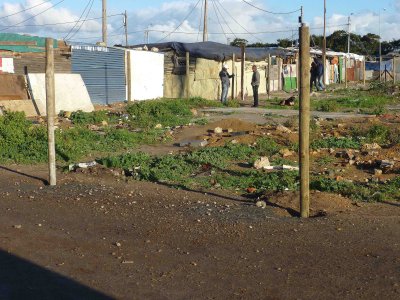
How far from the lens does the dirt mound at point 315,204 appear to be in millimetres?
8402

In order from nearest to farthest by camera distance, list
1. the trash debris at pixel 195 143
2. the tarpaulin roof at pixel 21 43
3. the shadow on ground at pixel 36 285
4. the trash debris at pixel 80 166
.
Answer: the shadow on ground at pixel 36 285, the trash debris at pixel 80 166, the trash debris at pixel 195 143, the tarpaulin roof at pixel 21 43

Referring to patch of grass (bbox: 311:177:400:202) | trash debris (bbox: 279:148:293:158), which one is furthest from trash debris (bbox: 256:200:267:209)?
trash debris (bbox: 279:148:293:158)

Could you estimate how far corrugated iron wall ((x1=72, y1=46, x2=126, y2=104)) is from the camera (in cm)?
2406

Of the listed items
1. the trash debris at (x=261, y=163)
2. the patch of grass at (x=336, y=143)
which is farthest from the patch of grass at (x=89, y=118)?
the trash debris at (x=261, y=163)

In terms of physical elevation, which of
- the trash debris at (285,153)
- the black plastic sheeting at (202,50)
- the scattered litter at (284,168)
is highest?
the black plastic sheeting at (202,50)

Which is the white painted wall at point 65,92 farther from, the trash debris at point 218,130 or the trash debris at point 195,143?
the trash debris at point 195,143

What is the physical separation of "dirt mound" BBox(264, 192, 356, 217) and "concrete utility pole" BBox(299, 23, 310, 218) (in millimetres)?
318

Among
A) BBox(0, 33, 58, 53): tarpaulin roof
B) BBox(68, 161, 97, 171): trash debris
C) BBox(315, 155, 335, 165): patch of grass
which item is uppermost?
BBox(0, 33, 58, 53): tarpaulin roof

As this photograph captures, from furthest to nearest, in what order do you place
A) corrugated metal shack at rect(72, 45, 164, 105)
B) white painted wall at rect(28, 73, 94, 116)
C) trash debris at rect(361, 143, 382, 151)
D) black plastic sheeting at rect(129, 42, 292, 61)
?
black plastic sheeting at rect(129, 42, 292, 61) < corrugated metal shack at rect(72, 45, 164, 105) < white painted wall at rect(28, 73, 94, 116) < trash debris at rect(361, 143, 382, 151)

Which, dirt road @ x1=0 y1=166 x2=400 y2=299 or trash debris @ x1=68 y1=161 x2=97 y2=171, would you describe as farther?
trash debris @ x1=68 y1=161 x2=97 y2=171

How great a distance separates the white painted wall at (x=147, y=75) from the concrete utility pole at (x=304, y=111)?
63.2 ft

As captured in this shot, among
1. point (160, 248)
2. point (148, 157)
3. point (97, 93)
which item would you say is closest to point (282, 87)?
point (97, 93)

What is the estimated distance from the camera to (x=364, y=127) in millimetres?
16609

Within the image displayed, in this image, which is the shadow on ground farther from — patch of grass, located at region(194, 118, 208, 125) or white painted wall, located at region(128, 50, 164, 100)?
white painted wall, located at region(128, 50, 164, 100)
